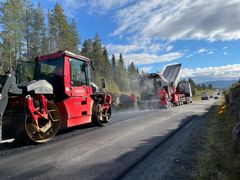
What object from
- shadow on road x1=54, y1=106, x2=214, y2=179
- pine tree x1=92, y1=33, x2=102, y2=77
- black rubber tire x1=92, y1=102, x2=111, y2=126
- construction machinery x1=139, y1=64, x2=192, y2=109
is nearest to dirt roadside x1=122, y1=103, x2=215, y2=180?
shadow on road x1=54, y1=106, x2=214, y2=179

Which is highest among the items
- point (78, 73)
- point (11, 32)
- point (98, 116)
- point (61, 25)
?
point (61, 25)

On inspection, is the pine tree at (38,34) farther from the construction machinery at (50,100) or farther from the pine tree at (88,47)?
the construction machinery at (50,100)

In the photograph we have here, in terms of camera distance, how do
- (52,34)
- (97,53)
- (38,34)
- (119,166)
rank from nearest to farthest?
(119,166), (38,34), (52,34), (97,53)

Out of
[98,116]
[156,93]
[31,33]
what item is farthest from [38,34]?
[98,116]

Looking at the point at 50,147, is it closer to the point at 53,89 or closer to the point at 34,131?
the point at 34,131

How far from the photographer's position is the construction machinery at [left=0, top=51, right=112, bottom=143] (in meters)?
6.27

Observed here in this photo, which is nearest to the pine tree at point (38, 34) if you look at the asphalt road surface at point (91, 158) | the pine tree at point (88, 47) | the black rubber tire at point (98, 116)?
the pine tree at point (88, 47)

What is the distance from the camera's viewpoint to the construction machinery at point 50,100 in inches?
247

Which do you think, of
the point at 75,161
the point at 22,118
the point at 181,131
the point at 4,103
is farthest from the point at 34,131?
the point at 181,131

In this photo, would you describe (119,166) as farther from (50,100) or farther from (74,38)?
(74,38)

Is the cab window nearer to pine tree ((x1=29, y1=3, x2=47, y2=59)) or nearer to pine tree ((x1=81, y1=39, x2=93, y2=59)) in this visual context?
pine tree ((x1=29, y1=3, x2=47, y2=59))

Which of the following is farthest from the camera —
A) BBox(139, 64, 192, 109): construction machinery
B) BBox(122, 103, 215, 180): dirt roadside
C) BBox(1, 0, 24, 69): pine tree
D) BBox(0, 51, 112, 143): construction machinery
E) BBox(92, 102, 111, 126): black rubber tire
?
BBox(1, 0, 24, 69): pine tree

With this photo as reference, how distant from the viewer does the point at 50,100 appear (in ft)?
24.3

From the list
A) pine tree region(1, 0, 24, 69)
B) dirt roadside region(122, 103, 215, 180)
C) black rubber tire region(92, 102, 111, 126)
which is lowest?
dirt roadside region(122, 103, 215, 180)
